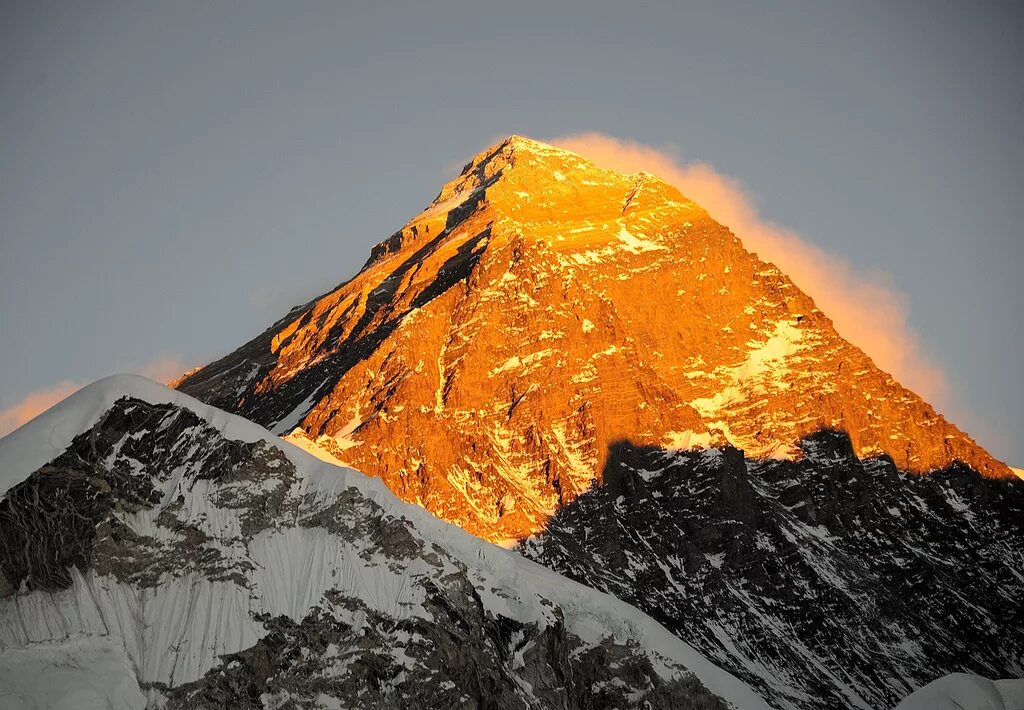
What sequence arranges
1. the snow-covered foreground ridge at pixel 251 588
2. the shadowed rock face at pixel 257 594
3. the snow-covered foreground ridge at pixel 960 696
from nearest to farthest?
the snow-covered foreground ridge at pixel 960 696, the snow-covered foreground ridge at pixel 251 588, the shadowed rock face at pixel 257 594

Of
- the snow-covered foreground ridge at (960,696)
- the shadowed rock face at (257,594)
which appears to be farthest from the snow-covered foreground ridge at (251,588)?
the snow-covered foreground ridge at (960,696)

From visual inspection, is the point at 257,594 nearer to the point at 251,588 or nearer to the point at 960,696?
the point at 251,588

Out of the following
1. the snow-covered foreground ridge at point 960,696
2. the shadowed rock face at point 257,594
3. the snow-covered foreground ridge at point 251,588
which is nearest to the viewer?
the snow-covered foreground ridge at point 960,696

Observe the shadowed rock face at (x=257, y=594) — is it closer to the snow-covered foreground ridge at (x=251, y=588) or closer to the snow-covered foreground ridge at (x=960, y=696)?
the snow-covered foreground ridge at (x=251, y=588)

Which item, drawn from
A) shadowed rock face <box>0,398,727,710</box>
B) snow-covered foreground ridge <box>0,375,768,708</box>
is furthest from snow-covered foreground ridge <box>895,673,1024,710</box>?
snow-covered foreground ridge <box>0,375,768,708</box>

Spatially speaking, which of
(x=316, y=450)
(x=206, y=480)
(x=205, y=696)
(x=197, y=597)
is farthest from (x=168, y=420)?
(x=316, y=450)

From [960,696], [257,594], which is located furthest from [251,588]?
[960,696]

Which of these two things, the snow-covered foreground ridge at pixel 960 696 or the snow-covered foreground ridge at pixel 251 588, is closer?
the snow-covered foreground ridge at pixel 960 696

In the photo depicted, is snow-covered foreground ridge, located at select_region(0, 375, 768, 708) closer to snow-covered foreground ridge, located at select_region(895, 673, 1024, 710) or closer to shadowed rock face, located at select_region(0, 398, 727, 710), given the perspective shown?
shadowed rock face, located at select_region(0, 398, 727, 710)
